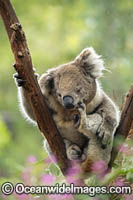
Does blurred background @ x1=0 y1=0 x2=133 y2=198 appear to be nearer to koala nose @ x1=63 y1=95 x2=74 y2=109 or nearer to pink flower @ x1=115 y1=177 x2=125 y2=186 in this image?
koala nose @ x1=63 y1=95 x2=74 y2=109

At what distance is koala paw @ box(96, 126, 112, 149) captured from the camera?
15.1 ft

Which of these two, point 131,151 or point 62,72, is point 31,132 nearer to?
point 62,72

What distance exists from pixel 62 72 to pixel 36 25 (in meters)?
9.78

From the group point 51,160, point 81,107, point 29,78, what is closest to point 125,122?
point 81,107

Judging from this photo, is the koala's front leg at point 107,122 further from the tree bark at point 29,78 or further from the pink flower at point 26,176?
the pink flower at point 26,176

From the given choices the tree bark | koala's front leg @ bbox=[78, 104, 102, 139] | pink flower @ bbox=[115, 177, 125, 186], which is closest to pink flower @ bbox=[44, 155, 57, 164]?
the tree bark

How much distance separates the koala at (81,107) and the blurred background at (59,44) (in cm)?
91

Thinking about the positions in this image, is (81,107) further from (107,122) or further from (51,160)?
(51,160)

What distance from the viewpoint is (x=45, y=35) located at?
46.2 feet

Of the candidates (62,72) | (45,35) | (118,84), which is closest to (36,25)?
(45,35)

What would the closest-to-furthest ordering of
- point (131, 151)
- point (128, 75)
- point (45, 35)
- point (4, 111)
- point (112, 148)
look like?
point (131, 151) < point (112, 148) < point (128, 75) < point (4, 111) < point (45, 35)

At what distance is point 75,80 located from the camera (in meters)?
4.75

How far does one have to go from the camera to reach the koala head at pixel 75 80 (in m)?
4.57

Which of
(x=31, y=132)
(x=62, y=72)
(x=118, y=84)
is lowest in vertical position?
(x=31, y=132)
